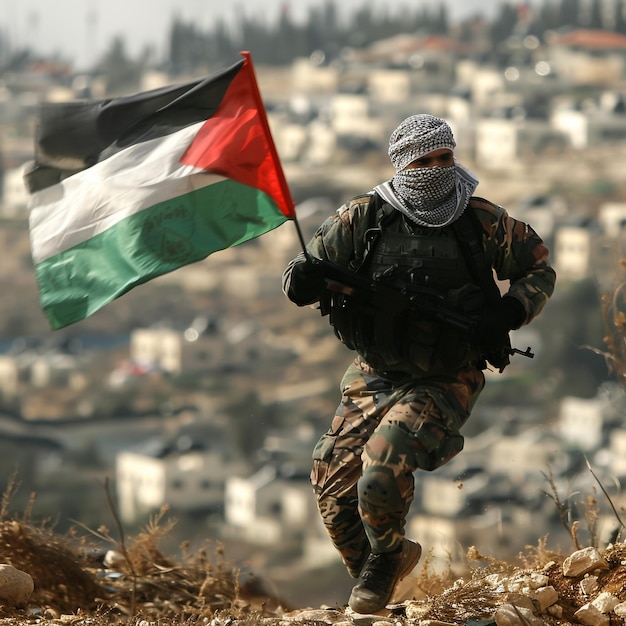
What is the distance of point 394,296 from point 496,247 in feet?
1.33

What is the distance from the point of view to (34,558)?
6441mm

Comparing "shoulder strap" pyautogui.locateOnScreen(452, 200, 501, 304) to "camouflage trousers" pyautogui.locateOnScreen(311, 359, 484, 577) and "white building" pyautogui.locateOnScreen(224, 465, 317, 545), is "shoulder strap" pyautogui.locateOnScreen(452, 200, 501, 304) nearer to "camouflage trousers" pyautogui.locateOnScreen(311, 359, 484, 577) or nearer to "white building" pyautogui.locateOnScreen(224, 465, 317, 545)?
"camouflage trousers" pyautogui.locateOnScreen(311, 359, 484, 577)

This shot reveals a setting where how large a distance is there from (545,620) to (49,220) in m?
2.32

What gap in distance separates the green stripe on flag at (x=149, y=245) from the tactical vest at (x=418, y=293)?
39 cm

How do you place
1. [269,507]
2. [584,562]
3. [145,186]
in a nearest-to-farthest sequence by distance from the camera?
[145,186] < [584,562] < [269,507]

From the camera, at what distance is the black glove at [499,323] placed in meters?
5.07

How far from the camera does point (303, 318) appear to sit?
3986 inches

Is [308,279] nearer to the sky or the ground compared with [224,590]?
nearer to the sky

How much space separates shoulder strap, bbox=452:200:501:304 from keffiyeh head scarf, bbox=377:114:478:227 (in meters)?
0.05

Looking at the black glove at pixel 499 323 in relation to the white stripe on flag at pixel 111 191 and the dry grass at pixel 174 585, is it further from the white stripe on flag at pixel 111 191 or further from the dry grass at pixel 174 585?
the white stripe on flag at pixel 111 191

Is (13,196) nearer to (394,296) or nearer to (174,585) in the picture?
(174,585)

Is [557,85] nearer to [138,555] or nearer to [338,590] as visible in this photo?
[338,590]

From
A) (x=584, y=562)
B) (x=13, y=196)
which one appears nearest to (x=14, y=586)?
(x=584, y=562)

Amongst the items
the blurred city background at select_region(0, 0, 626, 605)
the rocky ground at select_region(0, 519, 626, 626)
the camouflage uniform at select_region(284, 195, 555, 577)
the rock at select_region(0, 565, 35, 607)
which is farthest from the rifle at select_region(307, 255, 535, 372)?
the blurred city background at select_region(0, 0, 626, 605)
